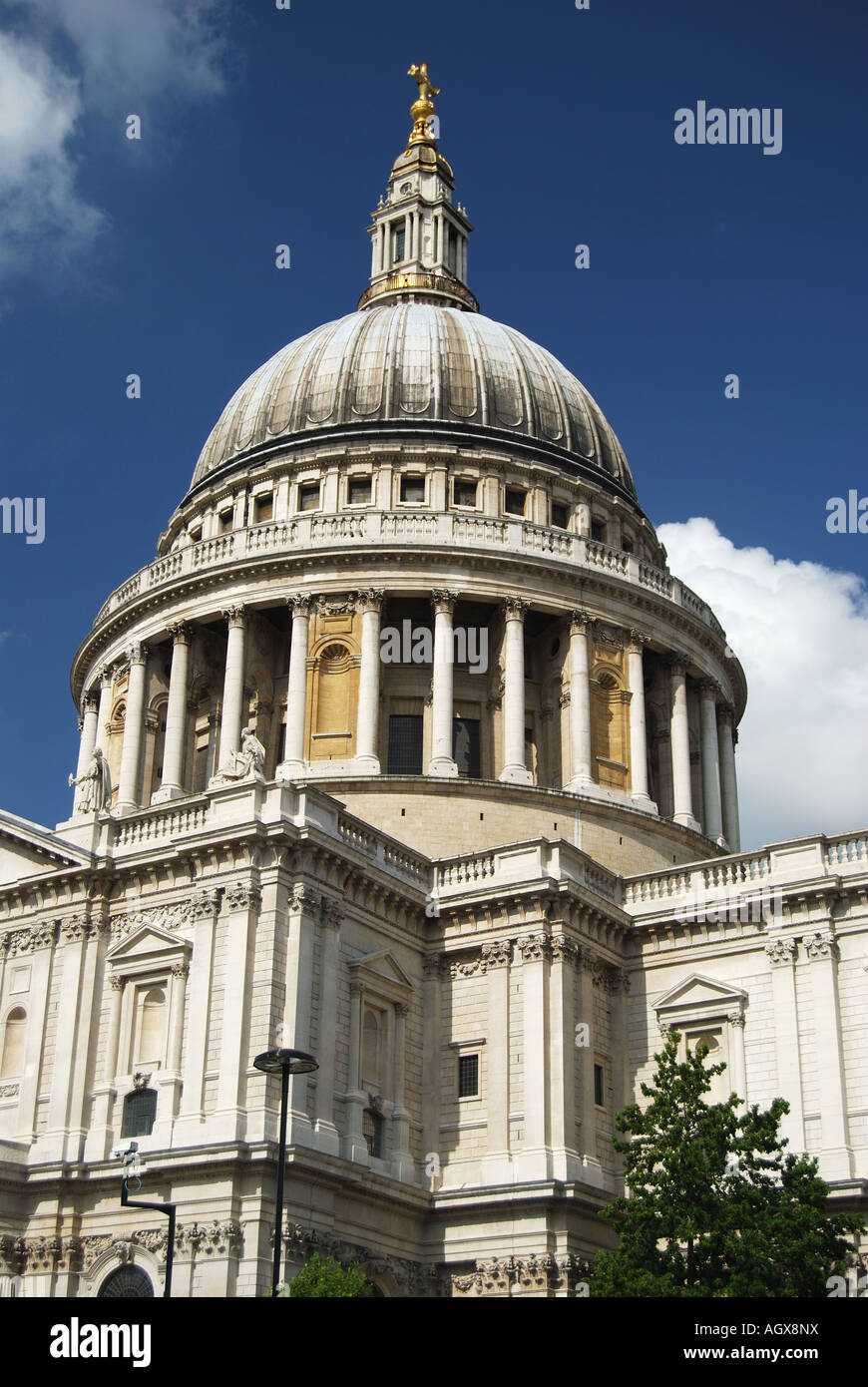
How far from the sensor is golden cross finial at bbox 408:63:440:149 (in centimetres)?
7425

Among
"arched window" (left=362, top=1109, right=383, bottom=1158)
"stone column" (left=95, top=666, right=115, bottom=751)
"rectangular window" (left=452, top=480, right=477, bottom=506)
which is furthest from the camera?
"stone column" (left=95, top=666, right=115, bottom=751)

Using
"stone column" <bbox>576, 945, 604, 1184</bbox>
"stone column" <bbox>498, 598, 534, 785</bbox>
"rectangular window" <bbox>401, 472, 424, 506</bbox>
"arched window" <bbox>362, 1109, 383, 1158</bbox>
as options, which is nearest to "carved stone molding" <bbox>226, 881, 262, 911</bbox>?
"arched window" <bbox>362, 1109, 383, 1158</bbox>

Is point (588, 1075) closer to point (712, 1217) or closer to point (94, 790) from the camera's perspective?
point (712, 1217)

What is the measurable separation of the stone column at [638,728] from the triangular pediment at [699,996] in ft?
38.0

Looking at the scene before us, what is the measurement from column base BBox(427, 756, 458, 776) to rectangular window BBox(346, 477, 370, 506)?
39.4 feet

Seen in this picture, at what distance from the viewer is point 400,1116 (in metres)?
38.7

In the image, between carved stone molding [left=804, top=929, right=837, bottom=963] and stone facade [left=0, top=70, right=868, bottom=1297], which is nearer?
stone facade [left=0, top=70, right=868, bottom=1297]

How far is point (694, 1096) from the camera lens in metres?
31.4

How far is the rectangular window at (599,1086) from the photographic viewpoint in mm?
40088

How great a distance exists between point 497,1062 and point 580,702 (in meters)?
16.5

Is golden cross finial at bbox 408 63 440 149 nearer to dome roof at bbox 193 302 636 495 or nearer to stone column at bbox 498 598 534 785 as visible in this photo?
dome roof at bbox 193 302 636 495

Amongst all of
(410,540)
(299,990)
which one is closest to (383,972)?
(299,990)

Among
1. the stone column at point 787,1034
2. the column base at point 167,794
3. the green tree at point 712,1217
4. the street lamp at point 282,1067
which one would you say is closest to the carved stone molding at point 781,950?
the stone column at point 787,1034
